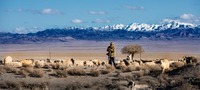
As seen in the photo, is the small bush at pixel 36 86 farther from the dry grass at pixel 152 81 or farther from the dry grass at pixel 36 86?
the dry grass at pixel 152 81

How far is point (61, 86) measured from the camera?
2458 cm

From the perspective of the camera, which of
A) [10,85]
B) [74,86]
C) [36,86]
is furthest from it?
[10,85]

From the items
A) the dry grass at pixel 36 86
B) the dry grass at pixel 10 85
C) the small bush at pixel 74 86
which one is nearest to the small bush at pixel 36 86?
the dry grass at pixel 36 86

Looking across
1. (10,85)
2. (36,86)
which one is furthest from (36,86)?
(10,85)

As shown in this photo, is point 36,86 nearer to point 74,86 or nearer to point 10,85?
point 10,85

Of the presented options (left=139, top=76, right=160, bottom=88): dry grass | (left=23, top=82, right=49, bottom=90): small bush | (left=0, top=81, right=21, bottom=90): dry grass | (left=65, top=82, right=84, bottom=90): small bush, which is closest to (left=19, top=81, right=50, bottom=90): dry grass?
(left=23, top=82, right=49, bottom=90): small bush

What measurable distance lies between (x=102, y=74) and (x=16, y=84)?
7464 mm

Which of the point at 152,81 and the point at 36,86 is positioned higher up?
the point at 152,81

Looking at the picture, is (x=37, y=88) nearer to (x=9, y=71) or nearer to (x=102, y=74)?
(x=102, y=74)

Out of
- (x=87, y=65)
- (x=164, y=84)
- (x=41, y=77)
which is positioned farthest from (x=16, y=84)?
(x=87, y=65)

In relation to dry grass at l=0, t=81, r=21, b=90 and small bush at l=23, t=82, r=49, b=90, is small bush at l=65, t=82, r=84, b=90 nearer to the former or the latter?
small bush at l=23, t=82, r=49, b=90

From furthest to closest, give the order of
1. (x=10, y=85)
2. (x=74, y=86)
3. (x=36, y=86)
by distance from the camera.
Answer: (x=10, y=85)
(x=36, y=86)
(x=74, y=86)

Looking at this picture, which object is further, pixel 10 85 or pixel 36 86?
pixel 10 85

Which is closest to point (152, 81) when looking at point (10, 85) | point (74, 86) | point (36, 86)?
point (74, 86)
